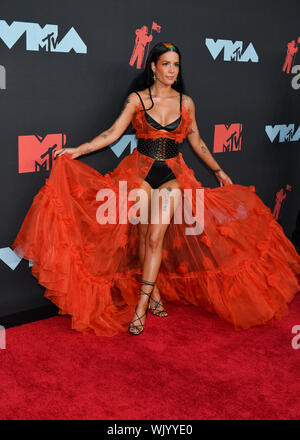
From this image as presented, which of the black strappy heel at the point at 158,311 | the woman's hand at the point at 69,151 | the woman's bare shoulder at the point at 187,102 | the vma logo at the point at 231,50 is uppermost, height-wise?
the vma logo at the point at 231,50

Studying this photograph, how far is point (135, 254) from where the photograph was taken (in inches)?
134

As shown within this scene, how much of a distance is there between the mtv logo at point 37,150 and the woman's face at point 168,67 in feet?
2.39

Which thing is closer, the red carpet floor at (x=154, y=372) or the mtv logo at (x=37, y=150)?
the red carpet floor at (x=154, y=372)

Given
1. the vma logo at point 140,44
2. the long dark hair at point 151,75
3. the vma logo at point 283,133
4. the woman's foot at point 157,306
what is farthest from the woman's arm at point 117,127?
the vma logo at point 283,133

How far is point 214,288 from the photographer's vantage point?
325 cm

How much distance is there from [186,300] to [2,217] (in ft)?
4.52

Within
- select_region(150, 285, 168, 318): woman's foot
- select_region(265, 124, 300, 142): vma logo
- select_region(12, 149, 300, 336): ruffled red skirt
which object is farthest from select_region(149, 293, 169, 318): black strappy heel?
select_region(265, 124, 300, 142): vma logo

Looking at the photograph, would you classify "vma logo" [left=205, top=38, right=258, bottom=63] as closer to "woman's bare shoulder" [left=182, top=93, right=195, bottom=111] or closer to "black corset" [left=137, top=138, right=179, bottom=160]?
"woman's bare shoulder" [left=182, top=93, right=195, bottom=111]

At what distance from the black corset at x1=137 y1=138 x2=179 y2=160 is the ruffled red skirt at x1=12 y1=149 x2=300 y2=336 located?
0.04m

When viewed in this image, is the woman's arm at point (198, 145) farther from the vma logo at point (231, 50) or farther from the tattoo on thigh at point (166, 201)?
the vma logo at point (231, 50)

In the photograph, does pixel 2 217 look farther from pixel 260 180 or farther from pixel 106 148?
pixel 260 180

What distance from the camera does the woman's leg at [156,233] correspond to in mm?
3049

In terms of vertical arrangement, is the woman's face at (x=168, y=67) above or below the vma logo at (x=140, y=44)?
below
